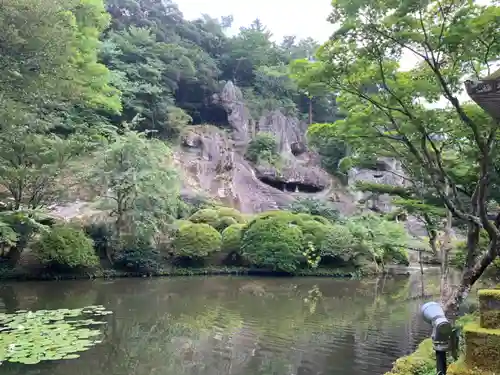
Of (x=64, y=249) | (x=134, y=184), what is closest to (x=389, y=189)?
(x=134, y=184)

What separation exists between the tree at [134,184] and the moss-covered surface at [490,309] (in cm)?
1216

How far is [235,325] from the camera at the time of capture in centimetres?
852

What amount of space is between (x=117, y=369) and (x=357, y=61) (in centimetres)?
486

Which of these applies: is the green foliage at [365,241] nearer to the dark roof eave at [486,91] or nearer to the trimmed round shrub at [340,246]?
the trimmed round shrub at [340,246]

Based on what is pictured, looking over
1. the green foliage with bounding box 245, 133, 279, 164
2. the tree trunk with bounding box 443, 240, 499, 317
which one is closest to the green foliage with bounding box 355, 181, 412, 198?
the tree trunk with bounding box 443, 240, 499, 317

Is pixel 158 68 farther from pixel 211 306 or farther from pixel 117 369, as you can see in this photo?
pixel 117 369

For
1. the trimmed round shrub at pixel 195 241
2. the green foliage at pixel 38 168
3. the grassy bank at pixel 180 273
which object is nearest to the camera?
the green foliage at pixel 38 168

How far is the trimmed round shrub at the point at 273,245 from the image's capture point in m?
16.0

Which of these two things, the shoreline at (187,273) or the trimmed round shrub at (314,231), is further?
the trimmed round shrub at (314,231)

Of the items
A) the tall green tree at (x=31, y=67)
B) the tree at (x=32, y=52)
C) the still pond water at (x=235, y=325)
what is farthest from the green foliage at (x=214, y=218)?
the tree at (x=32, y=52)

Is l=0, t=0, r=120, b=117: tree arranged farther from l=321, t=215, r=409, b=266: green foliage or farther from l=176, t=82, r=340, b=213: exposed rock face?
l=176, t=82, r=340, b=213: exposed rock face

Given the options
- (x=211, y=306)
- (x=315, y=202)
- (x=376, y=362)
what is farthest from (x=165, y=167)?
(x=376, y=362)

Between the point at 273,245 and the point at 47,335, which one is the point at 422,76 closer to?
the point at 47,335

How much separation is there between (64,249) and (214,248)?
500 centimetres
